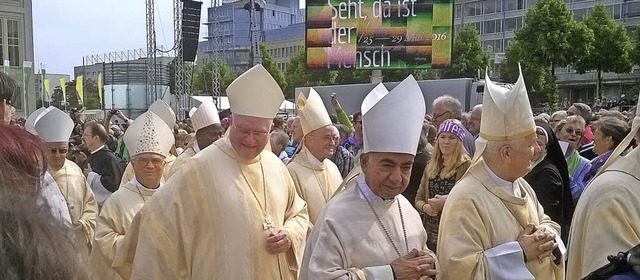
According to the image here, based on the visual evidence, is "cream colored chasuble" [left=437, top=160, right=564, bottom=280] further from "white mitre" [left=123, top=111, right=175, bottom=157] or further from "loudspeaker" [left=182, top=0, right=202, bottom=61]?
"loudspeaker" [left=182, top=0, right=202, bottom=61]

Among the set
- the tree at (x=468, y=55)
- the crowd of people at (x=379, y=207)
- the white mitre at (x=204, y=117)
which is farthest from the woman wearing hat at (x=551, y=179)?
the tree at (x=468, y=55)

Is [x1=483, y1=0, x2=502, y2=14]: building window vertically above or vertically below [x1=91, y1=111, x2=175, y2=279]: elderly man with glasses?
above

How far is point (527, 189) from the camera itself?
355 centimetres

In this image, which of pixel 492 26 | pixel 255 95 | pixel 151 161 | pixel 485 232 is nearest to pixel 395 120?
pixel 485 232

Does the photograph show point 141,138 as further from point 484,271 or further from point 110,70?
point 110,70

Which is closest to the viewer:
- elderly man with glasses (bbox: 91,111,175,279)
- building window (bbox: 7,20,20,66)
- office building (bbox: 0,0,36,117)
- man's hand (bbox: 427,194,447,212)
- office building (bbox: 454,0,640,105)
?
man's hand (bbox: 427,194,447,212)

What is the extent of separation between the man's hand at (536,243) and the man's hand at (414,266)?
20.7 inches

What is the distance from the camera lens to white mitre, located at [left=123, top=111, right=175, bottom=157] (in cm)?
470

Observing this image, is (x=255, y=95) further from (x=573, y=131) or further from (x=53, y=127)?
(x=573, y=131)

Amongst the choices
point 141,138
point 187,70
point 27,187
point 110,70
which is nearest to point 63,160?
point 141,138

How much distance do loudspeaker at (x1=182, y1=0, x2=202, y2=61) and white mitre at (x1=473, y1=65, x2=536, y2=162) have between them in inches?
893

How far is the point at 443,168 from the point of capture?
488 centimetres

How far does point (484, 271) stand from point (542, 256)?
37cm

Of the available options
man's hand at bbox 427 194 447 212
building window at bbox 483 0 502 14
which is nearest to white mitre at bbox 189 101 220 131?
man's hand at bbox 427 194 447 212
